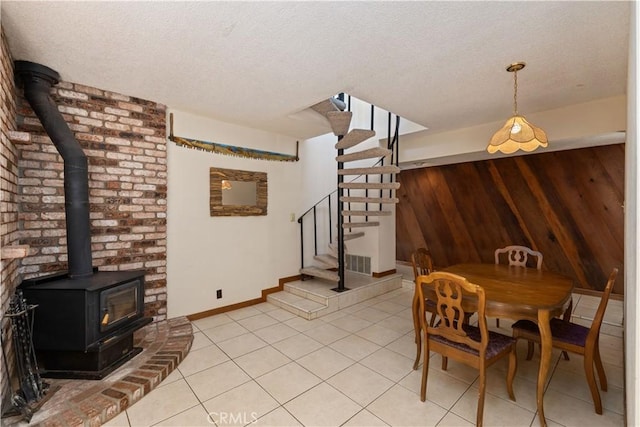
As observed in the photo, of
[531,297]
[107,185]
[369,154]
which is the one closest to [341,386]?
[531,297]

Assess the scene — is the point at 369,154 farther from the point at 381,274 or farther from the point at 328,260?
the point at 381,274

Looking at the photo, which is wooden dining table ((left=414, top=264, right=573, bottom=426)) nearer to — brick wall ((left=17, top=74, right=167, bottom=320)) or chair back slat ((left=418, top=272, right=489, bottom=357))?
chair back slat ((left=418, top=272, right=489, bottom=357))

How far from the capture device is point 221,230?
12.4ft

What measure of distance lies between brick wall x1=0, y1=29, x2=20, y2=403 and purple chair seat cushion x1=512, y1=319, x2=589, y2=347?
12.2ft

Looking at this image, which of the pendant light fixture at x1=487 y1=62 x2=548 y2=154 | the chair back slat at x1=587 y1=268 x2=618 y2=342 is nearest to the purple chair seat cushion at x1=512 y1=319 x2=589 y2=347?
the chair back slat at x1=587 y1=268 x2=618 y2=342

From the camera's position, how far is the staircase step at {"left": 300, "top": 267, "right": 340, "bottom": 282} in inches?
164

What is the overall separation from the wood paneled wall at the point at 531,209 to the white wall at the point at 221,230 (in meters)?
3.01

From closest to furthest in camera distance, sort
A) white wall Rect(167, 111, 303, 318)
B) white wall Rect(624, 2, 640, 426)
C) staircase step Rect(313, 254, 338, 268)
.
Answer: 1. white wall Rect(624, 2, 640, 426)
2. white wall Rect(167, 111, 303, 318)
3. staircase step Rect(313, 254, 338, 268)

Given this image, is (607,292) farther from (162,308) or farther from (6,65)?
(6,65)

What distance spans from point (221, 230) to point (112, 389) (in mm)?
2035

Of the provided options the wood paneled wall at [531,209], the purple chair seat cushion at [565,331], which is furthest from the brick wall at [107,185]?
the wood paneled wall at [531,209]

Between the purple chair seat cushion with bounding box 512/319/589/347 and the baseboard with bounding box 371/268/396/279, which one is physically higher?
the purple chair seat cushion with bounding box 512/319/589/347

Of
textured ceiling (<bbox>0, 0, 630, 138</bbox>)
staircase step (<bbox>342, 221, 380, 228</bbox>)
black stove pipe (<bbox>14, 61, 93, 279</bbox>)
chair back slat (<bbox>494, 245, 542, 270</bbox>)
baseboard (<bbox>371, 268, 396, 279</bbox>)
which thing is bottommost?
baseboard (<bbox>371, 268, 396, 279</bbox>)

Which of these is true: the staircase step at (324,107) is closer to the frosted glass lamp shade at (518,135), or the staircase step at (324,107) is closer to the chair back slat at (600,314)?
the frosted glass lamp shade at (518,135)
